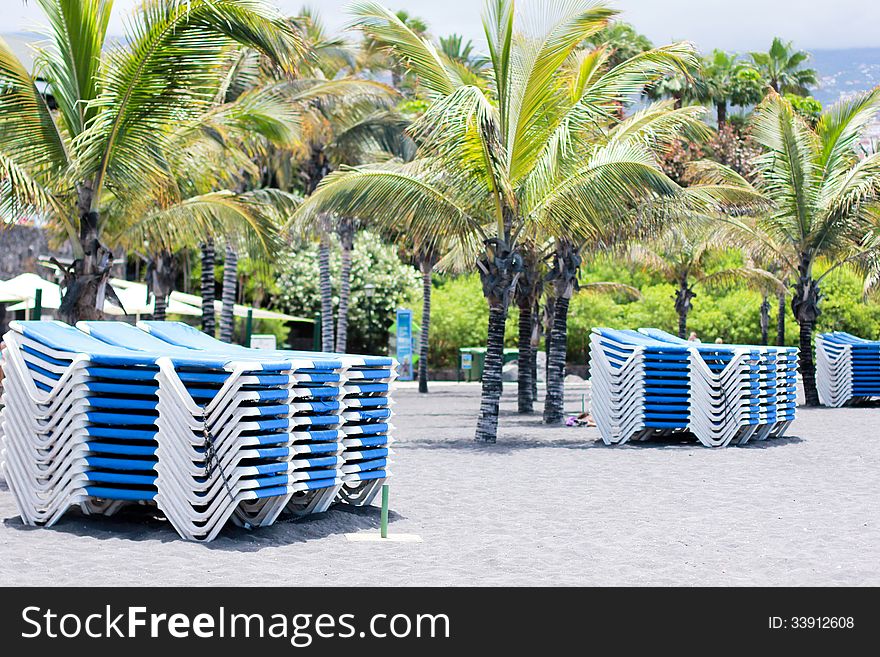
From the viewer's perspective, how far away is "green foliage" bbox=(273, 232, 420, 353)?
135ft

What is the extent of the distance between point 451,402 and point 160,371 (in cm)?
1865

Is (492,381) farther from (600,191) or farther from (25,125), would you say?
A: (25,125)

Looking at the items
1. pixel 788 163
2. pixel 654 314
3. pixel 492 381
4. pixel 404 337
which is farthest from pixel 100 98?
pixel 654 314

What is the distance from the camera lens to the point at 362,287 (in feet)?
135

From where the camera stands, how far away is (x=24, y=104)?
11.3 meters

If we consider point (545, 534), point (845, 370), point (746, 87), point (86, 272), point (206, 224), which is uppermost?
point (746, 87)

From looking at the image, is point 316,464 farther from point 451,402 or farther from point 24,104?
point 451,402

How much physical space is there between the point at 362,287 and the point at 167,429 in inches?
1335

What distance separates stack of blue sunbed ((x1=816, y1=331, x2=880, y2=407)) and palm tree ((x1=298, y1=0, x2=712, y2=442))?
10.7m

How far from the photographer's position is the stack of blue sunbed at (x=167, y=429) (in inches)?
284

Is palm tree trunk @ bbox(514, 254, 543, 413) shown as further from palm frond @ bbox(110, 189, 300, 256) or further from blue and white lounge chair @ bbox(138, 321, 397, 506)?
blue and white lounge chair @ bbox(138, 321, 397, 506)

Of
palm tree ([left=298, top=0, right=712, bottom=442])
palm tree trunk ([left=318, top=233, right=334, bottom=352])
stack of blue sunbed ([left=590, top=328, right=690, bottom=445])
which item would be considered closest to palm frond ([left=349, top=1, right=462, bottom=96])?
palm tree ([left=298, top=0, right=712, bottom=442])

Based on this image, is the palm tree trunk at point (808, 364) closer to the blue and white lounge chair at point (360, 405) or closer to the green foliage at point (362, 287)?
the blue and white lounge chair at point (360, 405)
